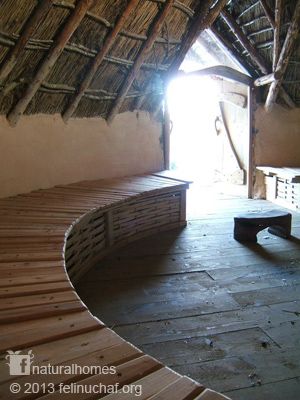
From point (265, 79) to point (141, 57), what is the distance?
266cm

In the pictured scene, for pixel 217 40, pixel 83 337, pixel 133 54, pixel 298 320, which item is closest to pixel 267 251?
pixel 298 320

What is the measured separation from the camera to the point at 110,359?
55.6 inches

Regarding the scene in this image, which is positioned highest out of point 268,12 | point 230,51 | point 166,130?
point 268,12

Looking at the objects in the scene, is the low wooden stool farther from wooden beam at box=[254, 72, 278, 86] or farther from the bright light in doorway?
the bright light in doorway

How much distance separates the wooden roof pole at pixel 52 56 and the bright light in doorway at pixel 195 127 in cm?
431

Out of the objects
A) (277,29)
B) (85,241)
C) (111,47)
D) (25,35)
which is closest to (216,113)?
(277,29)

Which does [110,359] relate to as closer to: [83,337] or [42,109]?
[83,337]

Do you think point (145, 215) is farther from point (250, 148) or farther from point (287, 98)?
point (287, 98)

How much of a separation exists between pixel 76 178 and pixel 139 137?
54.9 inches

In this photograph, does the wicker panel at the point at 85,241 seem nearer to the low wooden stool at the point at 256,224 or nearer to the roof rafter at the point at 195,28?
the low wooden stool at the point at 256,224

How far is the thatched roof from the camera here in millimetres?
3260

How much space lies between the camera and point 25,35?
3102 mm

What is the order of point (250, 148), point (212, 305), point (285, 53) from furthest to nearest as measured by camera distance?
point (250, 148) < point (285, 53) < point (212, 305)

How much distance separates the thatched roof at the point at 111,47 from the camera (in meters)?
3.26
